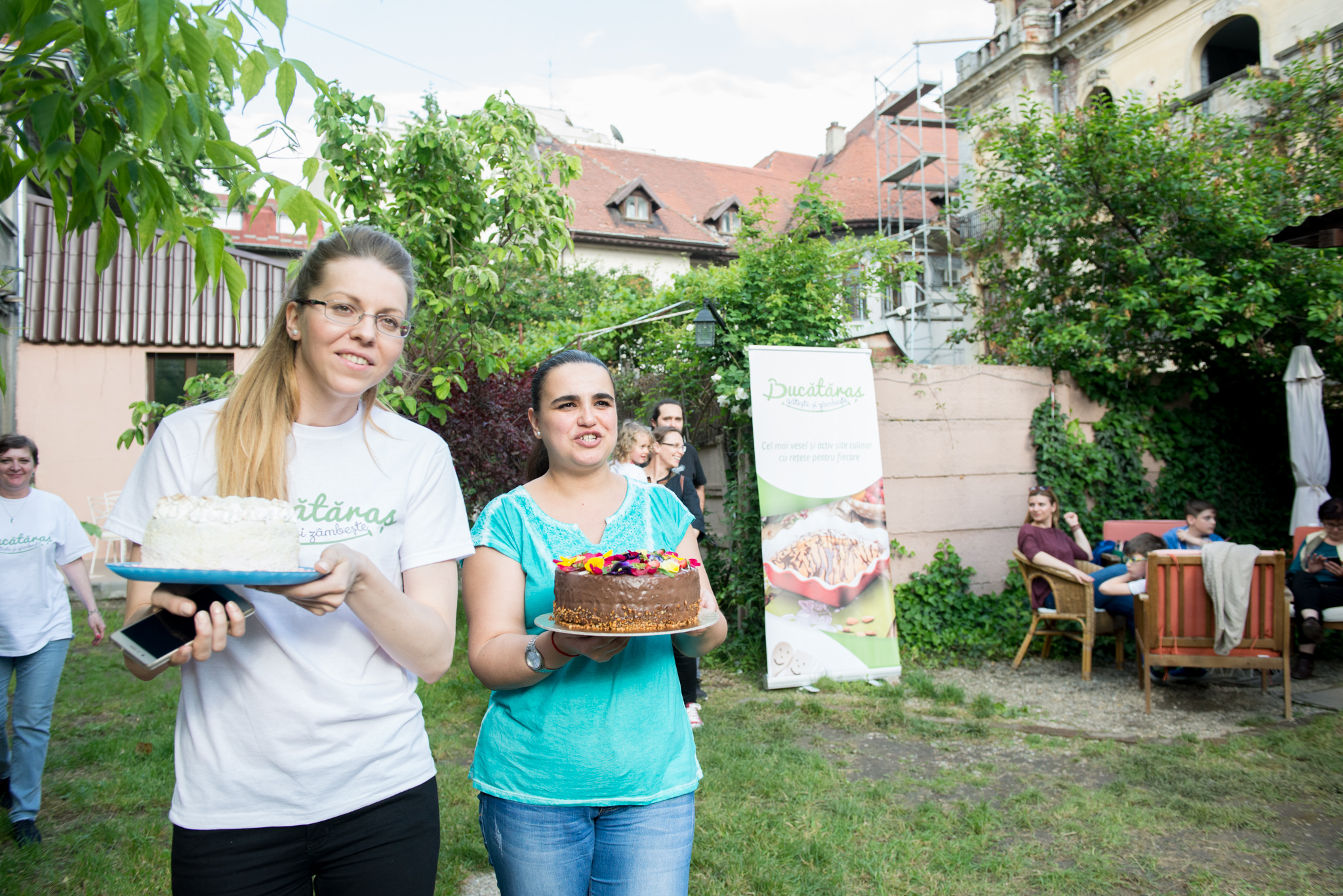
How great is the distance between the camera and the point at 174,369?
14.5m

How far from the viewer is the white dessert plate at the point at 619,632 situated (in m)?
1.68

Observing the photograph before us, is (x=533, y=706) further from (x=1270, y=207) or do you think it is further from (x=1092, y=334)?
(x=1270, y=207)

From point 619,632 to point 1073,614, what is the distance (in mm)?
6594

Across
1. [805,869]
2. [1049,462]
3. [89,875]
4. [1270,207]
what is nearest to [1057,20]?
[1270,207]

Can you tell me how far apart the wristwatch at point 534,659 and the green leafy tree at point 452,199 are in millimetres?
4297

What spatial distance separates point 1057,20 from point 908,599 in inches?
741

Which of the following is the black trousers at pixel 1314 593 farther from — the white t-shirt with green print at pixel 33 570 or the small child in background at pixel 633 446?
the white t-shirt with green print at pixel 33 570

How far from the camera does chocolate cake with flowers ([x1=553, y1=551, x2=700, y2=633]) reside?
1.73 m

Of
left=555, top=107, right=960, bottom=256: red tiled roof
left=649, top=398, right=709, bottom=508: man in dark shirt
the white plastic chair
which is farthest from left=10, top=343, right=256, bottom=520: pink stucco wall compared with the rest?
left=555, top=107, right=960, bottom=256: red tiled roof

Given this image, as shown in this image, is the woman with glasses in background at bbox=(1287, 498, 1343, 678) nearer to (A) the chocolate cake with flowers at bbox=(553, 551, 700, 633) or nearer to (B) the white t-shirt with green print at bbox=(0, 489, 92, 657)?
(A) the chocolate cake with flowers at bbox=(553, 551, 700, 633)

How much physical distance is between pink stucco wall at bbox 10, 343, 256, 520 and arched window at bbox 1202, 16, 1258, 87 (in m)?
20.2

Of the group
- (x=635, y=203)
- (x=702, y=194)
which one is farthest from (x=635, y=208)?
(x=702, y=194)

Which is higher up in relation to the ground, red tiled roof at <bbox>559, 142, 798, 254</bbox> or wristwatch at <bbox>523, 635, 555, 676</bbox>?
red tiled roof at <bbox>559, 142, 798, 254</bbox>

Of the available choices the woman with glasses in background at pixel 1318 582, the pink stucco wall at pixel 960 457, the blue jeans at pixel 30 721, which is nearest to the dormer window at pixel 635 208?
the pink stucco wall at pixel 960 457
